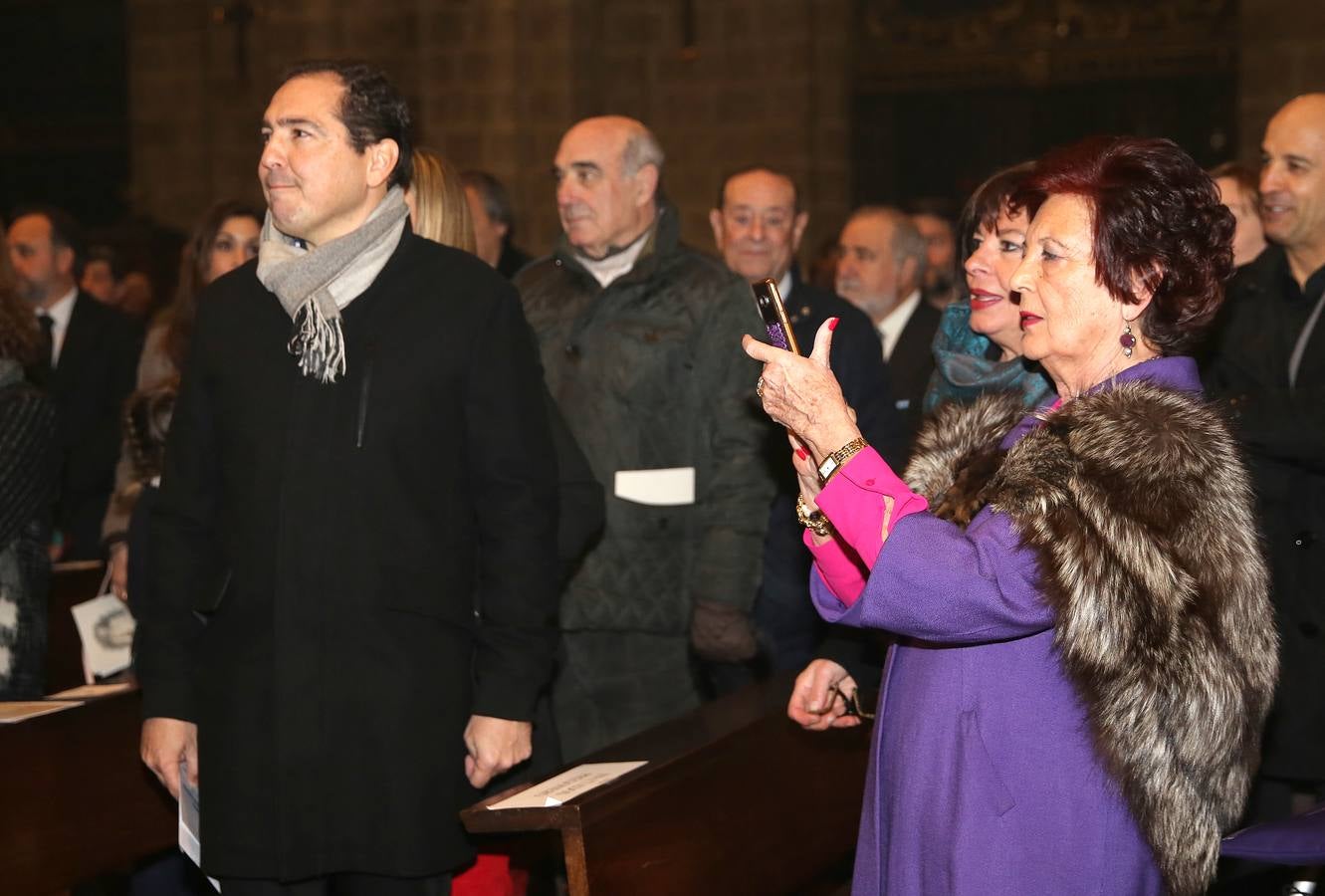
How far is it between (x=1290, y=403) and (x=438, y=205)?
2.02 metres

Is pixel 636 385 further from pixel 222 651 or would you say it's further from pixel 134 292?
pixel 134 292

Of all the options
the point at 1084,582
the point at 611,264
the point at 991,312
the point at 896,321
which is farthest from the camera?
the point at 896,321

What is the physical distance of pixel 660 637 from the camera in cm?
420

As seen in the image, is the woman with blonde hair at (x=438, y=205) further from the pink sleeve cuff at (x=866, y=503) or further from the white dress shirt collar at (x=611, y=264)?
the pink sleeve cuff at (x=866, y=503)

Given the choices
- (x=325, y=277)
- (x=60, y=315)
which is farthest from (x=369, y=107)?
(x=60, y=315)

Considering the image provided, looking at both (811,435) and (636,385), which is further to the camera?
(636,385)

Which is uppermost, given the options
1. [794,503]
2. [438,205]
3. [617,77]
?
[617,77]

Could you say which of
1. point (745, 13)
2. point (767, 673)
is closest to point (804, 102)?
point (745, 13)

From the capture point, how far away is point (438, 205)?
3512 millimetres

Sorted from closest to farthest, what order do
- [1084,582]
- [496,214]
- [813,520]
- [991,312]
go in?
[1084,582]
[813,520]
[991,312]
[496,214]

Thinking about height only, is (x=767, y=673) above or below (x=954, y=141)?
below

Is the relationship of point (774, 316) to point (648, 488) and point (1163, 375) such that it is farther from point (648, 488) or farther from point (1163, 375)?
point (648, 488)

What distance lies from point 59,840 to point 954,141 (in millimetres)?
8054

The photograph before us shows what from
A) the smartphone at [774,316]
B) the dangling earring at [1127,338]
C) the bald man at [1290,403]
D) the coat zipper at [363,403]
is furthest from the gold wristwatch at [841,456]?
the bald man at [1290,403]
